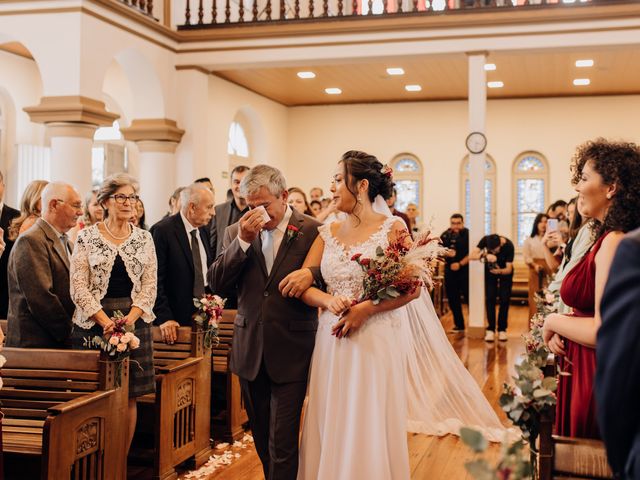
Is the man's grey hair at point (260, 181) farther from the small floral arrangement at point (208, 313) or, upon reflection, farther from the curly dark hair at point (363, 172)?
the small floral arrangement at point (208, 313)

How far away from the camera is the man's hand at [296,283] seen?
3457 millimetres

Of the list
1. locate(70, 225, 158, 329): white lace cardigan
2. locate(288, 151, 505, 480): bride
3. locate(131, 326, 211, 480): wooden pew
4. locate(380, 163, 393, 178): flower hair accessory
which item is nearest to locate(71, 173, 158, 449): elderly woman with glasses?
locate(70, 225, 158, 329): white lace cardigan

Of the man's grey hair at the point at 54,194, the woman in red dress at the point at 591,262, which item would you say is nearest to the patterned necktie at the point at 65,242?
the man's grey hair at the point at 54,194

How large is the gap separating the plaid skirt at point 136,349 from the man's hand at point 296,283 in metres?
1.15

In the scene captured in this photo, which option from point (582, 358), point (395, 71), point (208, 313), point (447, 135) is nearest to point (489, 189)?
point (447, 135)

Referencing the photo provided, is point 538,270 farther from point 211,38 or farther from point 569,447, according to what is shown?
point 569,447

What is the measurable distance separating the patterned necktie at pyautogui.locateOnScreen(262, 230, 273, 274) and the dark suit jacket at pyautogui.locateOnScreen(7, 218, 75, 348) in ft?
4.30

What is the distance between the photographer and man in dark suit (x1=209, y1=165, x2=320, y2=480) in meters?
3.54

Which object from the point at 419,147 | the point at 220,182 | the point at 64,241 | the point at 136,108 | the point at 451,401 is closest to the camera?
the point at 64,241

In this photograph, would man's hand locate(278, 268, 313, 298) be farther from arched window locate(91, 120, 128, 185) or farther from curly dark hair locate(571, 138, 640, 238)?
arched window locate(91, 120, 128, 185)

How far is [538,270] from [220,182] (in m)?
6.02

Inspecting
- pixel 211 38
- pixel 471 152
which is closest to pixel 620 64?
pixel 471 152

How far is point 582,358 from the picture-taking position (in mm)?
2787

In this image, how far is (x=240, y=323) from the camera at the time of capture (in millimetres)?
3715
